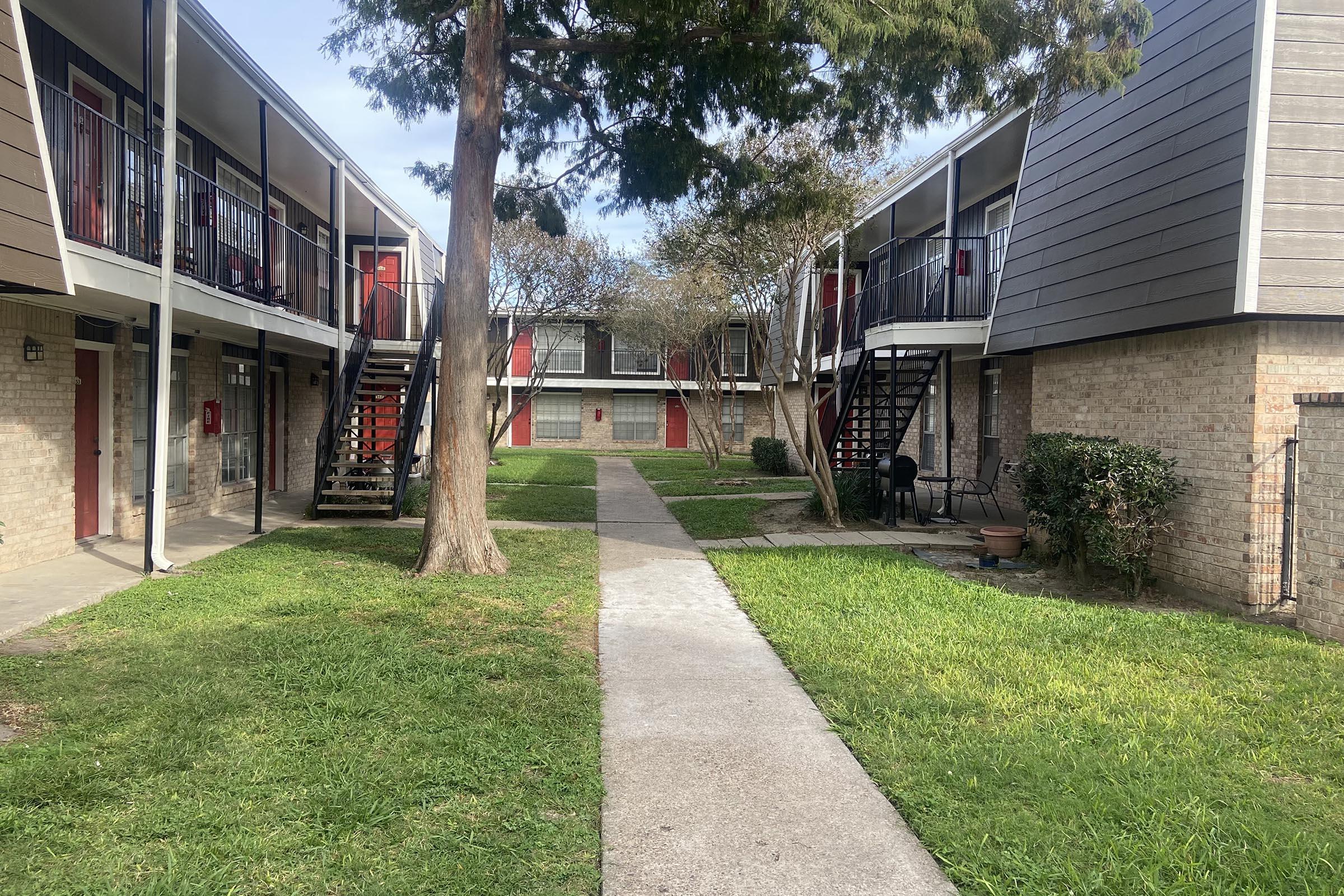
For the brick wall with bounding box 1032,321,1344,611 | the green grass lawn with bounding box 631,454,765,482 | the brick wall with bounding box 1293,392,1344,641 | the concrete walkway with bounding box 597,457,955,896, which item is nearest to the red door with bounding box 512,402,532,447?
the green grass lawn with bounding box 631,454,765,482

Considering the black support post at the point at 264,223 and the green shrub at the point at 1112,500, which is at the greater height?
the black support post at the point at 264,223

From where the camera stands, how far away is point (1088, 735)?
15.1 ft

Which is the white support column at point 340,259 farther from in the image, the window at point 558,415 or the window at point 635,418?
the window at point 635,418

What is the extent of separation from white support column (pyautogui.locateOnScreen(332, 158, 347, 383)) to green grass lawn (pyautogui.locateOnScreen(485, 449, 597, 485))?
473 cm

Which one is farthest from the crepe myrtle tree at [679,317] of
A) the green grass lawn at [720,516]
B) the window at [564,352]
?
the green grass lawn at [720,516]

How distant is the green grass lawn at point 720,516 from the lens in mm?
12508

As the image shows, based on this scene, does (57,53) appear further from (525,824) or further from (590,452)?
(590,452)

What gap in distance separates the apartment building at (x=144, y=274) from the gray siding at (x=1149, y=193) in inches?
348

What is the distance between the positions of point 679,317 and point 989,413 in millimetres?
12165

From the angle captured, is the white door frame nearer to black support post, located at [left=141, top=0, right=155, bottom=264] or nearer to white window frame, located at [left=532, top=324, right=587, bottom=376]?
black support post, located at [left=141, top=0, right=155, bottom=264]

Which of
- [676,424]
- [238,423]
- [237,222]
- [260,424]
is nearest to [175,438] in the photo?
[260,424]

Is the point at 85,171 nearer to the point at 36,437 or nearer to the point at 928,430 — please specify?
the point at 36,437

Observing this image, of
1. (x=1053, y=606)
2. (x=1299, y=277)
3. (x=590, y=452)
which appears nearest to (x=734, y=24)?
(x=1299, y=277)

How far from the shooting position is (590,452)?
34750 mm
